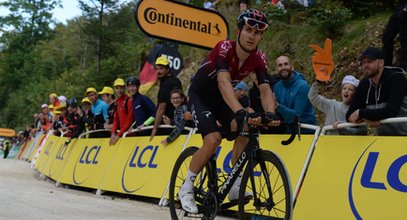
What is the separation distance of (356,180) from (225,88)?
1.73m

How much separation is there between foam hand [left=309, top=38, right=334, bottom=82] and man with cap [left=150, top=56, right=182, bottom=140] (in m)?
3.38

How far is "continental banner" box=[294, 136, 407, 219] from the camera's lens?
495cm

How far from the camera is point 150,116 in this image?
10117mm

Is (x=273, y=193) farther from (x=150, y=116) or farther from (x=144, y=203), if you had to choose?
(x=150, y=116)

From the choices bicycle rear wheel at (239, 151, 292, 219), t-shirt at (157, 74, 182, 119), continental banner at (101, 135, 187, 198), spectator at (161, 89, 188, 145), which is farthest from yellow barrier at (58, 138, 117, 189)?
bicycle rear wheel at (239, 151, 292, 219)

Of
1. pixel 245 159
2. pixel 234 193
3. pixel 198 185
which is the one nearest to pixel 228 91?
pixel 245 159

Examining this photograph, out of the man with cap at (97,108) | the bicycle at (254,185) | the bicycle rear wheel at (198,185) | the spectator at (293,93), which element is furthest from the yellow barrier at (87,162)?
the bicycle at (254,185)

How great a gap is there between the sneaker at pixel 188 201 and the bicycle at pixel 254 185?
89 millimetres

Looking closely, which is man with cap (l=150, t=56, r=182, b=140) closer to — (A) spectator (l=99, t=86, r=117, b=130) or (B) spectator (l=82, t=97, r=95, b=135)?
(A) spectator (l=99, t=86, r=117, b=130)

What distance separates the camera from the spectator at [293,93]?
6859 millimetres

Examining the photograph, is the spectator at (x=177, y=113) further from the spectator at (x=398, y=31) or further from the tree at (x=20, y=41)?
the tree at (x=20, y=41)

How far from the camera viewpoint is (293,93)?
689 cm

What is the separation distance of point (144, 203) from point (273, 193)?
4273mm


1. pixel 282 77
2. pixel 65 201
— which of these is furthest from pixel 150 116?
pixel 282 77
